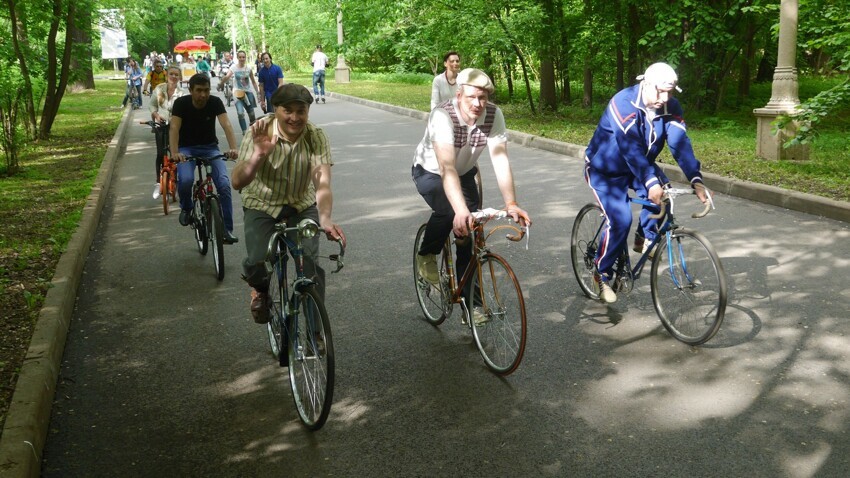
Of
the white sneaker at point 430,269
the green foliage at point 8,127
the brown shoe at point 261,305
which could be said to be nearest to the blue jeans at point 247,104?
the green foliage at point 8,127

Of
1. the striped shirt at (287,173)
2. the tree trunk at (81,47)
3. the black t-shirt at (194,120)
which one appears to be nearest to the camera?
the striped shirt at (287,173)

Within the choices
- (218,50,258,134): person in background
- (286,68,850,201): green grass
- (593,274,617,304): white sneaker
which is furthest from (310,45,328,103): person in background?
(593,274,617,304): white sneaker

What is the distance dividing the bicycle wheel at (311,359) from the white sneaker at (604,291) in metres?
2.37

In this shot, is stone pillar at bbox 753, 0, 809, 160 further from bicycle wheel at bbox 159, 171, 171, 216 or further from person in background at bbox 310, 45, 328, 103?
person in background at bbox 310, 45, 328, 103

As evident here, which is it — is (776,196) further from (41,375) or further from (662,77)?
(41,375)

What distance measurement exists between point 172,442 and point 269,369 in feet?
3.47

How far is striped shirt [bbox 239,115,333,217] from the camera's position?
198 inches

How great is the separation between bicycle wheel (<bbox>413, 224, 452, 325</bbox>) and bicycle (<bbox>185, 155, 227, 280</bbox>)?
1991mm

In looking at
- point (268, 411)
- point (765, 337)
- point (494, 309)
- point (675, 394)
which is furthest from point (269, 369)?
point (765, 337)

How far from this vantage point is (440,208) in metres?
5.61

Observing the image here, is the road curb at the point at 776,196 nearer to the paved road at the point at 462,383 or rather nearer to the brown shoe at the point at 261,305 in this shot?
the paved road at the point at 462,383

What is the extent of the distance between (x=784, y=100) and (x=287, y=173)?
31.8 feet

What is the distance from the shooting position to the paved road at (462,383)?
4.13 metres

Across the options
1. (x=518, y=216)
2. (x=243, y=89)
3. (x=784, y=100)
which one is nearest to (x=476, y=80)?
(x=518, y=216)
